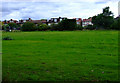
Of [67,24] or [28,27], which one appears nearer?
[67,24]

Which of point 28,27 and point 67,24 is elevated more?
point 67,24

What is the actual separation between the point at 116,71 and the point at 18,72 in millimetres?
3341

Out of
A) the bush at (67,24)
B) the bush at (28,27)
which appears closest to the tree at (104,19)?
the bush at (67,24)

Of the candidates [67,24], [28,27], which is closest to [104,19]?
[67,24]

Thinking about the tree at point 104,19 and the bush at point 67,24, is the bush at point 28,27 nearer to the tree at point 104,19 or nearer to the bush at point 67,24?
the bush at point 67,24

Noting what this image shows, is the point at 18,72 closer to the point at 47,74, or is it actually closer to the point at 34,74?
the point at 34,74

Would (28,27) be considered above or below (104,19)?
below

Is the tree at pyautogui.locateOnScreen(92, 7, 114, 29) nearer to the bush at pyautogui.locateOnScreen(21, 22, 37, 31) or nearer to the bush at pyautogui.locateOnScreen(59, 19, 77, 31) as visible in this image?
the bush at pyautogui.locateOnScreen(59, 19, 77, 31)

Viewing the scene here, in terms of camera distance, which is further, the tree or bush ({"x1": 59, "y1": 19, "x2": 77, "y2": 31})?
the tree

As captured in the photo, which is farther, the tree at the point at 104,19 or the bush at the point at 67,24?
the tree at the point at 104,19

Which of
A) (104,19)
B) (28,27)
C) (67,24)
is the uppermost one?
(104,19)

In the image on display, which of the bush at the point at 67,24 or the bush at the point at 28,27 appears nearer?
the bush at the point at 67,24

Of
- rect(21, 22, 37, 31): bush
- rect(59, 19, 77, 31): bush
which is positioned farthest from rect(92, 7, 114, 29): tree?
rect(21, 22, 37, 31): bush

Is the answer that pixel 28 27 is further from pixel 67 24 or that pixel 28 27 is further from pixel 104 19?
pixel 104 19
